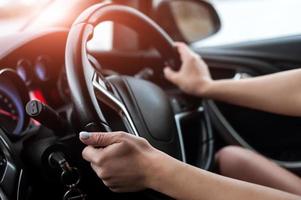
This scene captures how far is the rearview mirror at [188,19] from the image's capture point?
6.62 feet

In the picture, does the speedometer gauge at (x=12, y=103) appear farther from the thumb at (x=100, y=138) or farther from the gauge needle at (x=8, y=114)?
the thumb at (x=100, y=138)

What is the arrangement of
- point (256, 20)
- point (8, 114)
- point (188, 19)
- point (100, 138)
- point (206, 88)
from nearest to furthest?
point (100, 138), point (8, 114), point (206, 88), point (188, 19), point (256, 20)

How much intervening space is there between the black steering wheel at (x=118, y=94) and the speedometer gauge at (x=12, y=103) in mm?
264

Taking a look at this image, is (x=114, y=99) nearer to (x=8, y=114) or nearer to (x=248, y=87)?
→ (x=8, y=114)

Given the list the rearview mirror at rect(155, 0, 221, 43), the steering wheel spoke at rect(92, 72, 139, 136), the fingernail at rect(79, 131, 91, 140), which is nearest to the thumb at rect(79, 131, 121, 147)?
the fingernail at rect(79, 131, 91, 140)

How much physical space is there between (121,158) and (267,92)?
2.38 ft

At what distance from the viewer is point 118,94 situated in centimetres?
111

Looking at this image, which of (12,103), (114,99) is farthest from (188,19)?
(114,99)

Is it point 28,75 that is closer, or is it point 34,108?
point 34,108

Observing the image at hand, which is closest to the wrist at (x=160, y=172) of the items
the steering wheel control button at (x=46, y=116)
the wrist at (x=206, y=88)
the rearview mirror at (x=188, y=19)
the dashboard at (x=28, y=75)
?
the steering wheel control button at (x=46, y=116)

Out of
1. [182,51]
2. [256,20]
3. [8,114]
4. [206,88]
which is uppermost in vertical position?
[8,114]

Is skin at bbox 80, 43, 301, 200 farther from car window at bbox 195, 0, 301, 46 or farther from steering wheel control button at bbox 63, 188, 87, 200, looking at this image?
car window at bbox 195, 0, 301, 46

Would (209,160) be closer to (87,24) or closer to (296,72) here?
(296,72)

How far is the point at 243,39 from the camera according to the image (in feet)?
7.11
